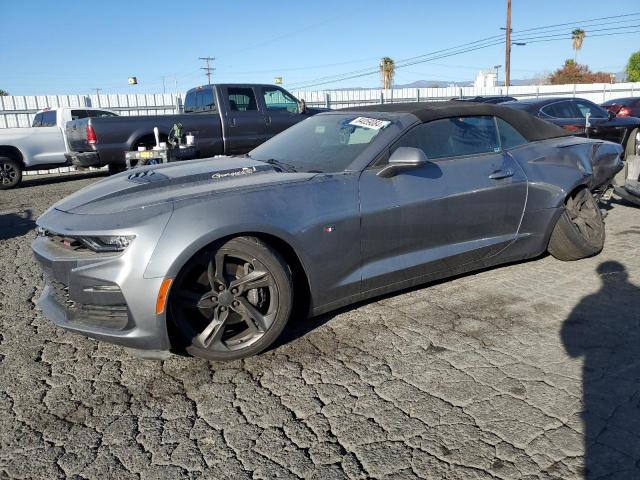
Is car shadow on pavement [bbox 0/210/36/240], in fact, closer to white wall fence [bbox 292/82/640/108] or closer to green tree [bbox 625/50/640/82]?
white wall fence [bbox 292/82/640/108]

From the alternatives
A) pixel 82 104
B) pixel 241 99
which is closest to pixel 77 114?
pixel 82 104

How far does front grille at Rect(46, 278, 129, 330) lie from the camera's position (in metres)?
2.74

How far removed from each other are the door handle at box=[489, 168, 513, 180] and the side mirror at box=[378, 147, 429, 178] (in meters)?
0.78

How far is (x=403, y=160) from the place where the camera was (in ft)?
10.9

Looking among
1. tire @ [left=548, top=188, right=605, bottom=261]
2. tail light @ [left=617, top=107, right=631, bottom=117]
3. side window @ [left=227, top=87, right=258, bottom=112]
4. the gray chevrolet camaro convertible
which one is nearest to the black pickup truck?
side window @ [left=227, top=87, right=258, bottom=112]

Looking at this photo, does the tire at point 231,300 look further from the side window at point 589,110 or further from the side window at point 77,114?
the side window at point 77,114

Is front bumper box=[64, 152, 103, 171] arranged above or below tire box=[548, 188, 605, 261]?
above

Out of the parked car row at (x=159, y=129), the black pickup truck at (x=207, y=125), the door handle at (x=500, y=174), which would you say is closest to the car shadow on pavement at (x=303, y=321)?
the door handle at (x=500, y=174)

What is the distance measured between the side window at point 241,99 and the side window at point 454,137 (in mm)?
7083

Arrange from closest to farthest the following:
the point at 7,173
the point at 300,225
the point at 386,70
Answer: the point at 300,225
the point at 7,173
the point at 386,70

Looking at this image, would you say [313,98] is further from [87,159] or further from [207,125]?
[87,159]

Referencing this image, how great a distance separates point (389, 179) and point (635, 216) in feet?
14.8

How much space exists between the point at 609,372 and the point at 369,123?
7.46 ft

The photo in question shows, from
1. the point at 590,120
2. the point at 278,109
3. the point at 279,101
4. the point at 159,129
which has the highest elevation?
the point at 279,101
